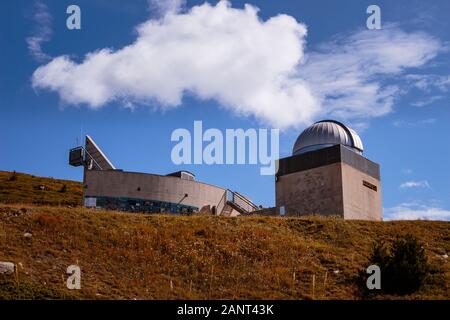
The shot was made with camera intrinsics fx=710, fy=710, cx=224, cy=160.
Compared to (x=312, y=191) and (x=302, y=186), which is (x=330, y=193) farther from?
(x=302, y=186)

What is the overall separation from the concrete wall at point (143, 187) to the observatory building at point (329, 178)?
692 cm

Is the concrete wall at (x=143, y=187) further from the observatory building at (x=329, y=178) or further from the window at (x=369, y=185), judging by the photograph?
the window at (x=369, y=185)

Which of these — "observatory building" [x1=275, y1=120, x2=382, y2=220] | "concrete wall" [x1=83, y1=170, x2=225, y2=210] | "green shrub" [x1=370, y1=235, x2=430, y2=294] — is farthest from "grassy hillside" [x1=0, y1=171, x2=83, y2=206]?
"green shrub" [x1=370, y1=235, x2=430, y2=294]

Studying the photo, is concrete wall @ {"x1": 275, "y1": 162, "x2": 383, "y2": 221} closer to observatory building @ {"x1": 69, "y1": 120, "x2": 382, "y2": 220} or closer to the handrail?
observatory building @ {"x1": 69, "y1": 120, "x2": 382, "y2": 220}

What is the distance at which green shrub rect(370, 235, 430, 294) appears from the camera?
30453mm

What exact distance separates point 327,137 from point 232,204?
1074 cm

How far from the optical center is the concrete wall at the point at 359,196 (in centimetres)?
4544

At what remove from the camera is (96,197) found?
161 feet

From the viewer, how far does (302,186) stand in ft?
155

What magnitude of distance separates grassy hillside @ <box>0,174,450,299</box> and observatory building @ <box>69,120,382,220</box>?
4.91 m

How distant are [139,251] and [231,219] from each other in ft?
28.1

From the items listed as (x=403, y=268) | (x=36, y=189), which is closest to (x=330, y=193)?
(x=403, y=268)
